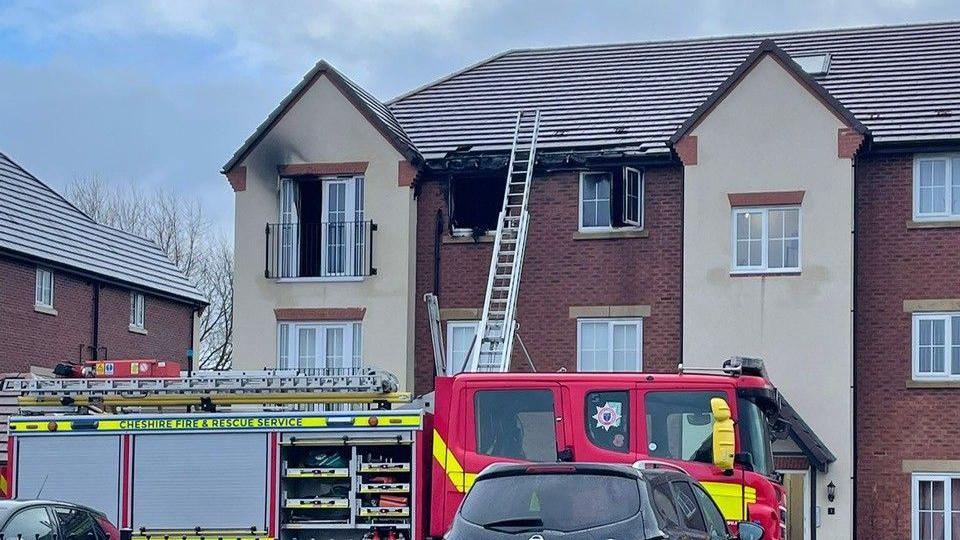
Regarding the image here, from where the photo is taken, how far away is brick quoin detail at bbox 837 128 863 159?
26219mm

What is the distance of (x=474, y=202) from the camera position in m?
28.9

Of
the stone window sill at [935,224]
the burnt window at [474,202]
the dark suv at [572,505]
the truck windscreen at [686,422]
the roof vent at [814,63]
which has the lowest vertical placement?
the dark suv at [572,505]

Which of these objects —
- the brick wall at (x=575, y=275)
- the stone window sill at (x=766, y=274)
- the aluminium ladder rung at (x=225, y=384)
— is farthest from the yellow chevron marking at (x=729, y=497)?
the brick wall at (x=575, y=275)

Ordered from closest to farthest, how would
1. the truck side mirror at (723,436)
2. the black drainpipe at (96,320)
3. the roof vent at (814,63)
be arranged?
the truck side mirror at (723,436), the roof vent at (814,63), the black drainpipe at (96,320)

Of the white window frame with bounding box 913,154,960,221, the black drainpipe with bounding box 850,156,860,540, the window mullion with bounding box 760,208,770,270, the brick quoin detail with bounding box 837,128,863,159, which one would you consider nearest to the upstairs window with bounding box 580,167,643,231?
the window mullion with bounding box 760,208,770,270

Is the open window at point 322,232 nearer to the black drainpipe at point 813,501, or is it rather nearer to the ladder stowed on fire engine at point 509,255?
the ladder stowed on fire engine at point 509,255

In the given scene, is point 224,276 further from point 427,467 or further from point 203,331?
point 427,467

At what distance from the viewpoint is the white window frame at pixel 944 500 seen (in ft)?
84.4

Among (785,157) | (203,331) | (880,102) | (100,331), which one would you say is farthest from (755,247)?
(203,331)

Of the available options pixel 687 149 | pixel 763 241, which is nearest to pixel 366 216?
pixel 687 149

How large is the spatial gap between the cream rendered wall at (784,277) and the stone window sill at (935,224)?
1.21m

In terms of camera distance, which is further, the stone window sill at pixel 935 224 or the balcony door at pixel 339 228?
the balcony door at pixel 339 228

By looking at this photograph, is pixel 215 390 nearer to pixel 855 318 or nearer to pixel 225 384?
pixel 225 384

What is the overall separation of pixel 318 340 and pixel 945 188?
36.3 ft
